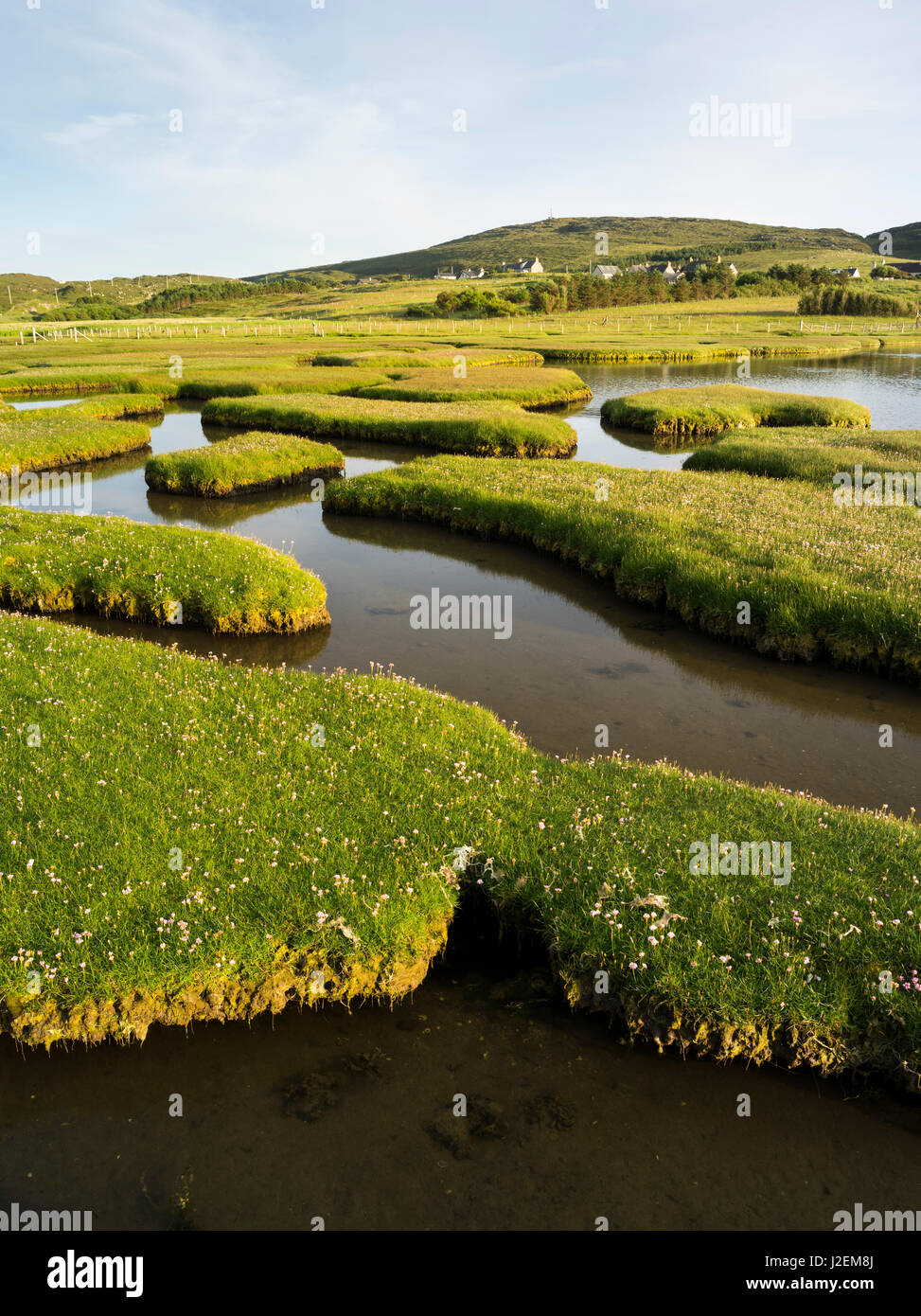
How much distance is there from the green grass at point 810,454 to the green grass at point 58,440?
30.0m

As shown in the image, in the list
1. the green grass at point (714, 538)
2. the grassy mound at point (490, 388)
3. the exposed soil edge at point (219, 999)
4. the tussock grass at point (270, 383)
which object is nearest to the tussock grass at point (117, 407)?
the tussock grass at point (270, 383)

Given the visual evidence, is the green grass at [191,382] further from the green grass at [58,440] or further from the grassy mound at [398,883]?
the grassy mound at [398,883]

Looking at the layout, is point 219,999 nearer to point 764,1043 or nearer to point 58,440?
point 764,1043

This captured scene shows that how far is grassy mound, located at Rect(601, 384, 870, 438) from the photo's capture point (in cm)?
4750

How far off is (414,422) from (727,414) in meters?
19.9

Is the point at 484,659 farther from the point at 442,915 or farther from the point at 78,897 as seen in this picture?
the point at 78,897

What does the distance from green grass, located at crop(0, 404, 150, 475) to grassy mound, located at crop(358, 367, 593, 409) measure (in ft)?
62.4

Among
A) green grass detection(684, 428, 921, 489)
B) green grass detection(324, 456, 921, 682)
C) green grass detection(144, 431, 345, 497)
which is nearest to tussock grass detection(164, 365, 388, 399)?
green grass detection(144, 431, 345, 497)

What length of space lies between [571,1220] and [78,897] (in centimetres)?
557

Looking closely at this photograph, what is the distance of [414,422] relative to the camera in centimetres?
4400

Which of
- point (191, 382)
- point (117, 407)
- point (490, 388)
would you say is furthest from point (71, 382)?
point (490, 388)

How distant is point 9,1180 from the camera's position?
637 cm

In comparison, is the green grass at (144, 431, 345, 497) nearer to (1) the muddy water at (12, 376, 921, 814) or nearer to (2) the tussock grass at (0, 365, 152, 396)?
(1) the muddy water at (12, 376, 921, 814)

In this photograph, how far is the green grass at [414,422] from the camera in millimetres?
40594
